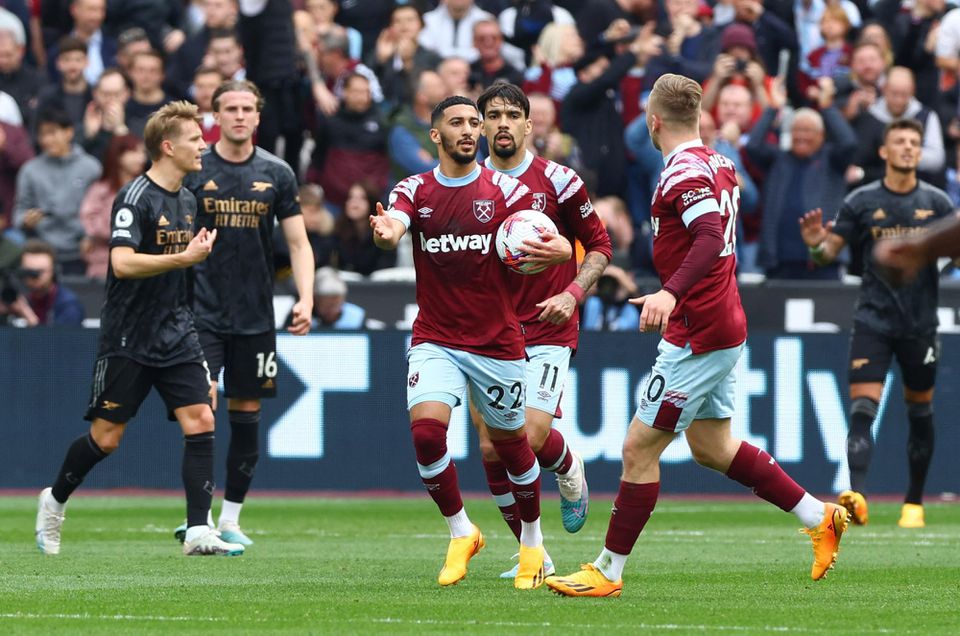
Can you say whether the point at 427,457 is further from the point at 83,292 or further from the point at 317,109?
the point at 317,109

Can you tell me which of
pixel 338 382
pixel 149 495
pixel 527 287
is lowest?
pixel 149 495

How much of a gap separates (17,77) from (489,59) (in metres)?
5.18

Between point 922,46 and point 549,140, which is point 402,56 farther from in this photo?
point 922,46

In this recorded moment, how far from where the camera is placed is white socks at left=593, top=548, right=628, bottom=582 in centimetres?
815

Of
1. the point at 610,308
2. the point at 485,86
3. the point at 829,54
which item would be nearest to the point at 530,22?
the point at 485,86

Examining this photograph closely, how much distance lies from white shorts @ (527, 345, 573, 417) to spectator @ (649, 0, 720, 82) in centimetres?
894

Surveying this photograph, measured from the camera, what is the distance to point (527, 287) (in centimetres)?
1005

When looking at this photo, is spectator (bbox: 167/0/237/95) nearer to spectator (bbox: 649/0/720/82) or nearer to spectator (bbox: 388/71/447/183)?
spectator (bbox: 388/71/447/183)

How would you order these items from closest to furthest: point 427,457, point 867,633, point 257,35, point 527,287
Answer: point 867,633, point 427,457, point 527,287, point 257,35

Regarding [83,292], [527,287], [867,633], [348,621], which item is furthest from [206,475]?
[83,292]

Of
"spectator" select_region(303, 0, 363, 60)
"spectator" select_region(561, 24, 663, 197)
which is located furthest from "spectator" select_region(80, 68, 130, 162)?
"spectator" select_region(561, 24, 663, 197)

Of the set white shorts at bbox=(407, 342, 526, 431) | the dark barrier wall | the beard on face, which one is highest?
the beard on face

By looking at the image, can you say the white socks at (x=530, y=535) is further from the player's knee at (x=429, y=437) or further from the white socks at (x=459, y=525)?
the player's knee at (x=429, y=437)

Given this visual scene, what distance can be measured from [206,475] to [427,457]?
2.38m
